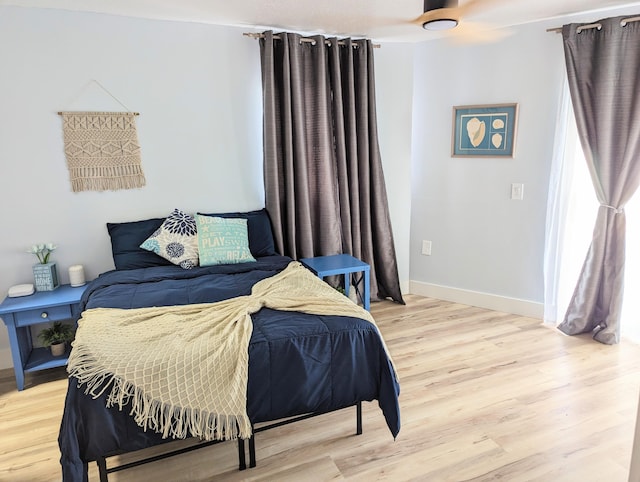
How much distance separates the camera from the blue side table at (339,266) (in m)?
3.26

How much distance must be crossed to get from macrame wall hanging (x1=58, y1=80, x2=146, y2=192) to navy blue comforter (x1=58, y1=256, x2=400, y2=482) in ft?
3.79

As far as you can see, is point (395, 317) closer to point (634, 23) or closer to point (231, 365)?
point (231, 365)

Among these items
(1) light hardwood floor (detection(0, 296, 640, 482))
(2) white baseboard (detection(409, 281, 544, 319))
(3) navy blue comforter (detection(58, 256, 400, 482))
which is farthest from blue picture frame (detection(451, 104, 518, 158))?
(3) navy blue comforter (detection(58, 256, 400, 482))

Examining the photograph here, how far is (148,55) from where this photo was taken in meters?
3.15

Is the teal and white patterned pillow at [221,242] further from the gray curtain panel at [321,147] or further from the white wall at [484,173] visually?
the white wall at [484,173]

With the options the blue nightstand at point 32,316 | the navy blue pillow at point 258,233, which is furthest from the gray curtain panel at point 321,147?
the blue nightstand at point 32,316

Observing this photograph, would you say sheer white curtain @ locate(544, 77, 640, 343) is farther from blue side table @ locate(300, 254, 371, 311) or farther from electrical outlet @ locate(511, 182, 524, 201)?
blue side table @ locate(300, 254, 371, 311)

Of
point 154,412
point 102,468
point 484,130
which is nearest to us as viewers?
point 154,412

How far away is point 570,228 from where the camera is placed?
3.42 meters

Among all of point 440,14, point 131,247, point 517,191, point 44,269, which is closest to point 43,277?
point 44,269

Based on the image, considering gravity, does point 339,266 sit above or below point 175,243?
below

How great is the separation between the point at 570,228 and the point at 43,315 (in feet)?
12.4

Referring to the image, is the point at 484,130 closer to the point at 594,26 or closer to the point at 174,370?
the point at 594,26

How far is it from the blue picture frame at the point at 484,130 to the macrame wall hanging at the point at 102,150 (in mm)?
2623
